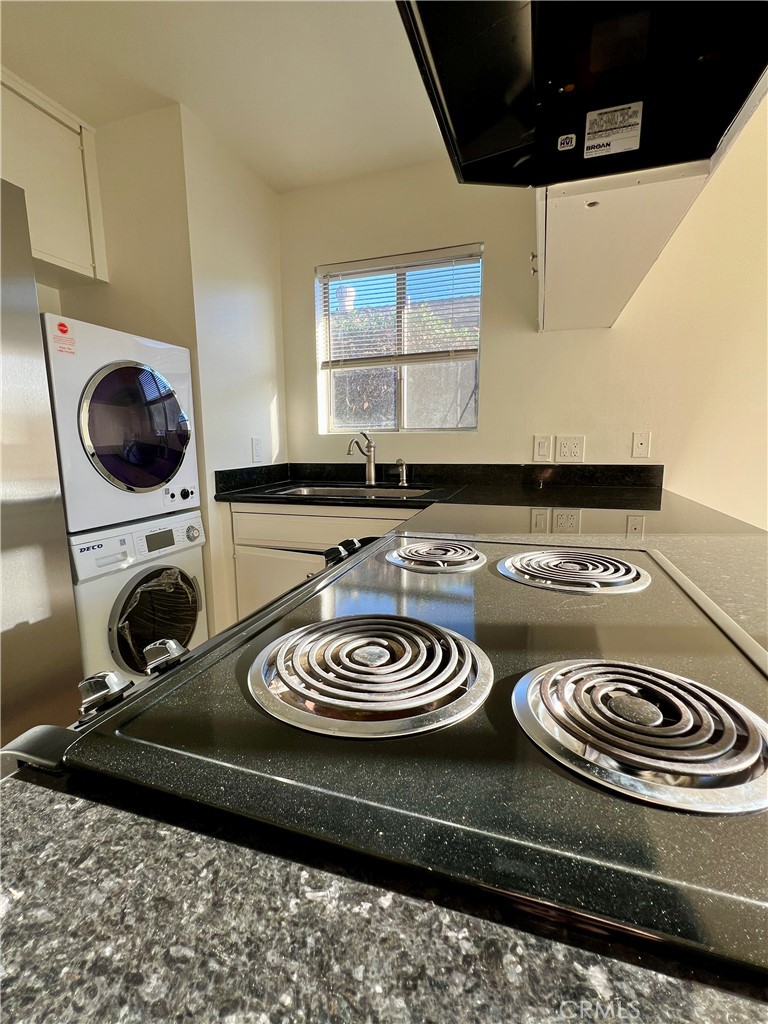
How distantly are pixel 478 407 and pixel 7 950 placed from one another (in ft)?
7.76

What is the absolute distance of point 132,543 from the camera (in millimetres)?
1660

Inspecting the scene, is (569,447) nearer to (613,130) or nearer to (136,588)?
(613,130)

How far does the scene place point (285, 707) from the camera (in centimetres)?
40

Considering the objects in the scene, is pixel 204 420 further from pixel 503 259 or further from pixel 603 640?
pixel 603 640

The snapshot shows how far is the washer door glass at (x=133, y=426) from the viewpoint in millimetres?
1509

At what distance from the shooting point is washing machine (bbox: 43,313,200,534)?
141cm

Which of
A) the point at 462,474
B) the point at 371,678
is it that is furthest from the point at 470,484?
the point at 371,678

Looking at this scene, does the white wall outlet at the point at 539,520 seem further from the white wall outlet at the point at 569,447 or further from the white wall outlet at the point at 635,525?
the white wall outlet at the point at 569,447

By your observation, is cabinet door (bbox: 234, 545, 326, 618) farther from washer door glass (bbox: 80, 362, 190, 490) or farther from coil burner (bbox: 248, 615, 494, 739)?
coil burner (bbox: 248, 615, 494, 739)

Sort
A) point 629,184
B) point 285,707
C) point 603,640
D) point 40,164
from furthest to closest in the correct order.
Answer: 1. point 40,164
2. point 629,184
3. point 603,640
4. point 285,707

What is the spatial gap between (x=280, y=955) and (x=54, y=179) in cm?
262

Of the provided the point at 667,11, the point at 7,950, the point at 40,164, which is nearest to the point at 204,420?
the point at 40,164

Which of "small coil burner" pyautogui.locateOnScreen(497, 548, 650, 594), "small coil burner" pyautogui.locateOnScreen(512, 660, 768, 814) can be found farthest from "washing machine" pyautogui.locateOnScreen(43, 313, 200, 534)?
"small coil burner" pyautogui.locateOnScreen(512, 660, 768, 814)

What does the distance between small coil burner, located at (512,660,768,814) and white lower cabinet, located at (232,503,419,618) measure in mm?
1473
